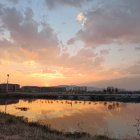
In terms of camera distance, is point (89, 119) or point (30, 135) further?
point (89, 119)

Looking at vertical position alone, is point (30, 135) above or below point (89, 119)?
above

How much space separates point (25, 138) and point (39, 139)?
82cm

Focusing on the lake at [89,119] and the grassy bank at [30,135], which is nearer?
the grassy bank at [30,135]

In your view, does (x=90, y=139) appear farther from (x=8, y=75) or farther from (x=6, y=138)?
(x=8, y=75)

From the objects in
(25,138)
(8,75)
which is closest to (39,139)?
(25,138)

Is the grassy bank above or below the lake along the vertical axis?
above

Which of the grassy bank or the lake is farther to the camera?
the lake

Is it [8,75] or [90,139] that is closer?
[90,139]

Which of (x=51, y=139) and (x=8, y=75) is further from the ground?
(x=8, y=75)

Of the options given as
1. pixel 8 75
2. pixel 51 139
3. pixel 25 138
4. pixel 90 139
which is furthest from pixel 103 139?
pixel 8 75

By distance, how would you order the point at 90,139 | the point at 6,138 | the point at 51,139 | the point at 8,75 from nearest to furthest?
the point at 6,138, the point at 51,139, the point at 90,139, the point at 8,75

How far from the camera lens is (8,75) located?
489 feet

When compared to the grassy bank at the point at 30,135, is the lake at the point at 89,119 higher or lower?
lower

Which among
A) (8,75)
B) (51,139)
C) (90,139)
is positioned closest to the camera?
(51,139)
